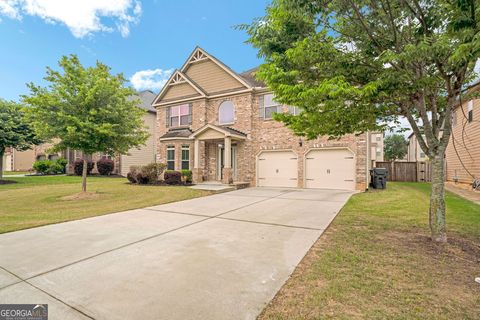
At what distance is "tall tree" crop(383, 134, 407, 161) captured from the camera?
151ft

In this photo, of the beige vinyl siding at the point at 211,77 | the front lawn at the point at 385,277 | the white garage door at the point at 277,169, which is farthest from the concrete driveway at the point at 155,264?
the beige vinyl siding at the point at 211,77

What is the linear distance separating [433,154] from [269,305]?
4134 millimetres

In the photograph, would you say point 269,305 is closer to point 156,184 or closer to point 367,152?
point 367,152

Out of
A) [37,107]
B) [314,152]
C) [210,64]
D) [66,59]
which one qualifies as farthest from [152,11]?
[314,152]

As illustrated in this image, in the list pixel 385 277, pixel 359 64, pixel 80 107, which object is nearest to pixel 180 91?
pixel 80 107

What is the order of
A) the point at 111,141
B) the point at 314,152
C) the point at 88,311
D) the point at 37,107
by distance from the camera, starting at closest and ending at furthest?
the point at 88,311, the point at 37,107, the point at 111,141, the point at 314,152

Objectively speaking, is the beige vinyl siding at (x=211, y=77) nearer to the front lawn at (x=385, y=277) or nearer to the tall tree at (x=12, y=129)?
the tall tree at (x=12, y=129)

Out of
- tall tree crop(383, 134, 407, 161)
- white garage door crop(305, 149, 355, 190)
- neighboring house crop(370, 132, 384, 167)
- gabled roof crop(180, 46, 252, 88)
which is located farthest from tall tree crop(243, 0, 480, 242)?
tall tree crop(383, 134, 407, 161)

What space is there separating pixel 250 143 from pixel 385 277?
473 inches

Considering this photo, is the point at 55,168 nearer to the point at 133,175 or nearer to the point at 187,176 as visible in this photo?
the point at 133,175

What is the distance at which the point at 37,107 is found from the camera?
29.1 ft

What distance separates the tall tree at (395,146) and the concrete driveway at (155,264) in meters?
49.0

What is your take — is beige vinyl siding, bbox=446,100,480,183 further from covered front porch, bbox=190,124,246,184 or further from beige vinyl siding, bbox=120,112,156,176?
beige vinyl siding, bbox=120,112,156,176

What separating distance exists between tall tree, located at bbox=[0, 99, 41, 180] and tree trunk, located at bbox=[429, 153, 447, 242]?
711 inches
